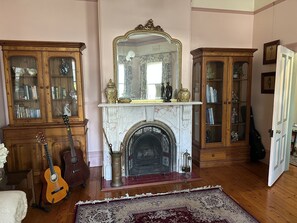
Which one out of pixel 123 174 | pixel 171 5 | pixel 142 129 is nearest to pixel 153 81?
pixel 142 129

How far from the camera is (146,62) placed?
3486 millimetres

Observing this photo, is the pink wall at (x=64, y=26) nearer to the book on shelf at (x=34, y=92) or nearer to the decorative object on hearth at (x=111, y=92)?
the book on shelf at (x=34, y=92)

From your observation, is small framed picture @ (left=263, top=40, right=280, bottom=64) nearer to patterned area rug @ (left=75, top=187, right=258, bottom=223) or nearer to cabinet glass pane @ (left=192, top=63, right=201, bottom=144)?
cabinet glass pane @ (left=192, top=63, right=201, bottom=144)

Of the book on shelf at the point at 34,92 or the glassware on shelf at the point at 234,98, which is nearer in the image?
the book on shelf at the point at 34,92

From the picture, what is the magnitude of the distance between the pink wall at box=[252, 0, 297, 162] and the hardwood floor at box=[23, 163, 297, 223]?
807 millimetres

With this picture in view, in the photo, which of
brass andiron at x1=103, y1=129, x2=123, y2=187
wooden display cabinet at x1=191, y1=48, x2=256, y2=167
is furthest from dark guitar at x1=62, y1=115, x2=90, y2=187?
wooden display cabinet at x1=191, y1=48, x2=256, y2=167

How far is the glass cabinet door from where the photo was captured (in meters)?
3.29

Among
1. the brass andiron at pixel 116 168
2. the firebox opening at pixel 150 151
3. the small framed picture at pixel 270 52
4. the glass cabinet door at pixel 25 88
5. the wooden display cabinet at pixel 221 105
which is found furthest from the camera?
the wooden display cabinet at pixel 221 105

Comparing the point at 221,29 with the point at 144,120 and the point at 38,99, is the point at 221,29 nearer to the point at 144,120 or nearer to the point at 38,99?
the point at 144,120

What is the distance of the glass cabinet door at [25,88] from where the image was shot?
129 inches

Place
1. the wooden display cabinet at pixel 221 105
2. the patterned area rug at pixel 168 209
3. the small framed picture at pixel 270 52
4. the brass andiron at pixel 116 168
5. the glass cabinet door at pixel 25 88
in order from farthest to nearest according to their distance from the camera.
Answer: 1. the wooden display cabinet at pixel 221 105
2. the small framed picture at pixel 270 52
3. the glass cabinet door at pixel 25 88
4. the brass andiron at pixel 116 168
5. the patterned area rug at pixel 168 209

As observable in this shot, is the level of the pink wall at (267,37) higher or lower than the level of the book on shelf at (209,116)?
higher

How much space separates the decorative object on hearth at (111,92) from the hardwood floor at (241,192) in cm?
131

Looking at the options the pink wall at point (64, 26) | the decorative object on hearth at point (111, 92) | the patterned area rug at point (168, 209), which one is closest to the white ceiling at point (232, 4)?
the pink wall at point (64, 26)
